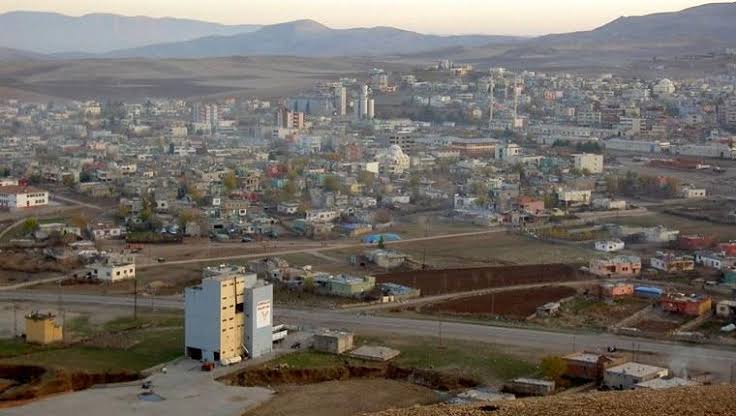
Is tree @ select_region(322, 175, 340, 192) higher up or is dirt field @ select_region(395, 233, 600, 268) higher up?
tree @ select_region(322, 175, 340, 192)

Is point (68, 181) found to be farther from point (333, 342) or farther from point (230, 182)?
point (333, 342)

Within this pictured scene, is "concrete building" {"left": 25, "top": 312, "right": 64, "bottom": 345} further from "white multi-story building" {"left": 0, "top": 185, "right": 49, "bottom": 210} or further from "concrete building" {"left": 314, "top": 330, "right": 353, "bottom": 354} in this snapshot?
"white multi-story building" {"left": 0, "top": 185, "right": 49, "bottom": 210}

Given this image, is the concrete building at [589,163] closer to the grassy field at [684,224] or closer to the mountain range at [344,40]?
the grassy field at [684,224]

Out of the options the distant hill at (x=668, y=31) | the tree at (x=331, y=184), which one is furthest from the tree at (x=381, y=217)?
the distant hill at (x=668, y=31)

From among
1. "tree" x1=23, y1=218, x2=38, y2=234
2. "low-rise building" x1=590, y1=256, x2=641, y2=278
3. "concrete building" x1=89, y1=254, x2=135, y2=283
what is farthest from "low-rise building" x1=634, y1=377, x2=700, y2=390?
"tree" x1=23, y1=218, x2=38, y2=234

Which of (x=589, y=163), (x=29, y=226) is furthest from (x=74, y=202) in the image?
(x=589, y=163)

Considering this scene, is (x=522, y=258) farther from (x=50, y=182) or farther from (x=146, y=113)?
(x=146, y=113)

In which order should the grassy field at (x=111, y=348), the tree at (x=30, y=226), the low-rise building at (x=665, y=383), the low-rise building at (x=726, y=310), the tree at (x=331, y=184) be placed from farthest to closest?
1. the tree at (x=331, y=184)
2. the tree at (x=30, y=226)
3. the low-rise building at (x=726, y=310)
4. the grassy field at (x=111, y=348)
5. the low-rise building at (x=665, y=383)
